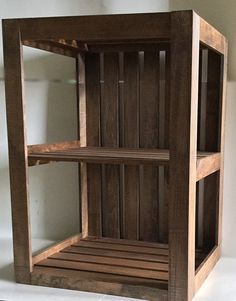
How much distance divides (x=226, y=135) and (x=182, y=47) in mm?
442

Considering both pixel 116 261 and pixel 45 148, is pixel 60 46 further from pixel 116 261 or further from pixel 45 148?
pixel 116 261

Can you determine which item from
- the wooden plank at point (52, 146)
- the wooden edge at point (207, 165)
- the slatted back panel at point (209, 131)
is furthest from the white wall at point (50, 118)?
the wooden edge at point (207, 165)

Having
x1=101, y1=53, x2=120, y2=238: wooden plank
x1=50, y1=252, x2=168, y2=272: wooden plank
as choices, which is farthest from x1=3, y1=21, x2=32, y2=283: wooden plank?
x1=101, y1=53, x2=120, y2=238: wooden plank

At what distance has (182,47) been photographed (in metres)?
0.84

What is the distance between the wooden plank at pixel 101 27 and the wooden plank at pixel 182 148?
1.5 inches

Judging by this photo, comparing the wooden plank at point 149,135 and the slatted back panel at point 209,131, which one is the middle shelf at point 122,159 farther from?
the wooden plank at point 149,135

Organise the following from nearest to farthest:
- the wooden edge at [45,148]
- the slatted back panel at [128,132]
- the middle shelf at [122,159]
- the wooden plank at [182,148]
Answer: the wooden plank at [182,148] → the middle shelf at [122,159] → the wooden edge at [45,148] → the slatted back panel at [128,132]

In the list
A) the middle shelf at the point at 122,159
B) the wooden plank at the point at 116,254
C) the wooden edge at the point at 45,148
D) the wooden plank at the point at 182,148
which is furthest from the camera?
the wooden plank at the point at 116,254

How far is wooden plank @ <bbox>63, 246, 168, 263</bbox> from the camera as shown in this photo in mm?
1153

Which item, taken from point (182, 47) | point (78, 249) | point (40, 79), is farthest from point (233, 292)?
point (40, 79)

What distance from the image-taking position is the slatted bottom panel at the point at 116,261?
100cm

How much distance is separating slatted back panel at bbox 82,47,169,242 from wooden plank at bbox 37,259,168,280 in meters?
0.27

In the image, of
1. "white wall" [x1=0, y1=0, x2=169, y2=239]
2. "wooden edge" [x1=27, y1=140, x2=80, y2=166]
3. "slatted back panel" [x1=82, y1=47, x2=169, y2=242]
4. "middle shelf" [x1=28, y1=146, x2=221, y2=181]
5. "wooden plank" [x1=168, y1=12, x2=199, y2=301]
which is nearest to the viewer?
"wooden plank" [x1=168, y1=12, x2=199, y2=301]

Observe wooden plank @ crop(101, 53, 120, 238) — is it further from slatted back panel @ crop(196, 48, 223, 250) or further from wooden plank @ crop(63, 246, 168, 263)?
slatted back panel @ crop(196, 48, 223, 250)
